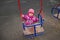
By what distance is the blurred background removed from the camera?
1.58 meters

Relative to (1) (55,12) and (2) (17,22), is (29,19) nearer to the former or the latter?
→ (2) (17,22)

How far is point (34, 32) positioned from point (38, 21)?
5.7 inches

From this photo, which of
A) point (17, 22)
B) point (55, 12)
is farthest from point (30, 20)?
point (55, 12)

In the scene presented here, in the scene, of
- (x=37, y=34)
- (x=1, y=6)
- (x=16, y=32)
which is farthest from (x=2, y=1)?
(x=37, y=34)

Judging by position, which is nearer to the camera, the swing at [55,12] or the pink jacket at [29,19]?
the pink jacket at [29,19]

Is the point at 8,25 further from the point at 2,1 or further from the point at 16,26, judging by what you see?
the point at 2,1

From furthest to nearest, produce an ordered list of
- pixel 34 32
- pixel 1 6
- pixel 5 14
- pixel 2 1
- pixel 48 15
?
pixel 2 1 < pixel 1 6 < pixel 5 14 < pixel 48 15 < pixel 34 32

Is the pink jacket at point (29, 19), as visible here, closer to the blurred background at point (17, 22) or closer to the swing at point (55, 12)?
the blurred background at point (17, 22)

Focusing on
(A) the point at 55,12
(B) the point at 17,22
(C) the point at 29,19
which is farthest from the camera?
(A) the point at 55,12

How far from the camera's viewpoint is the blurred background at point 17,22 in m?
1.58

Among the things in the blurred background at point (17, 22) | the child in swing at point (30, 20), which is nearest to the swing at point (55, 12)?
the blurred background at point (17, 22)

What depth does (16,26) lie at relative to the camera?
1.81m

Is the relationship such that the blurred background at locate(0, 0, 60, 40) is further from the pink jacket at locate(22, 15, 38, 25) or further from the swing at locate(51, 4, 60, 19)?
the pink jacket at locate(22, 15, 38, 25)

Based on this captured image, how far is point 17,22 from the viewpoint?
191 centimetres
